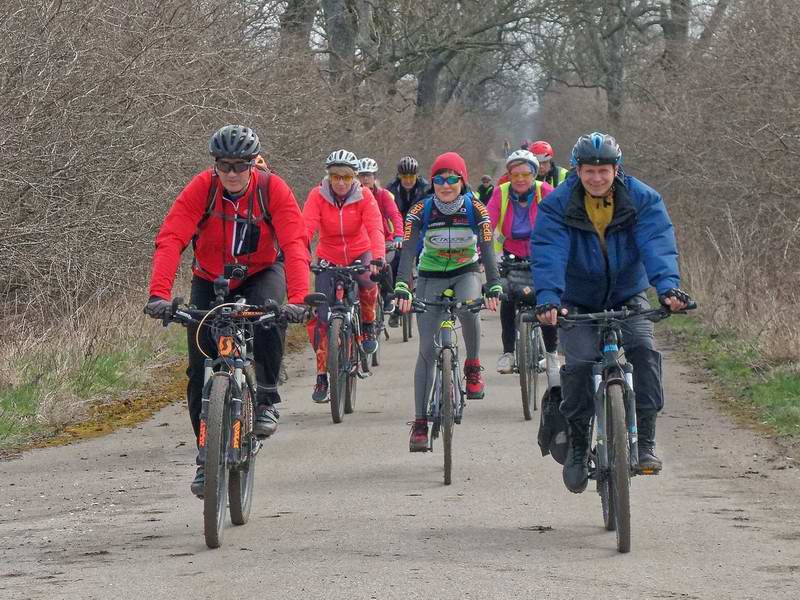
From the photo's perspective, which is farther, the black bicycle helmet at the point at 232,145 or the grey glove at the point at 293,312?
the black bicycle helmet at the point at 232,145

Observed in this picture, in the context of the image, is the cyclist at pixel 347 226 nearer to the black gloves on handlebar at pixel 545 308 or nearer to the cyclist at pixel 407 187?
the cyclist at pixel 407 187

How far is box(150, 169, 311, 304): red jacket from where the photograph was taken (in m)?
7.47

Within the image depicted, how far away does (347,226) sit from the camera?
12.9 metres

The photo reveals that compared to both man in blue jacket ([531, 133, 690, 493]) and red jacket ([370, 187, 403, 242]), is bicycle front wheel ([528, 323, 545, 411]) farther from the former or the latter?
man in blue jacket ([531, 133, 690, 493])

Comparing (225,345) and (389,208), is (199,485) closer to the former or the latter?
(225,345)

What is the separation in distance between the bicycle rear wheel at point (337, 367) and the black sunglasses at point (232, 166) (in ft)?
13.7

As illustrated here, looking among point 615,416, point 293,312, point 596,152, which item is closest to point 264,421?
point 293,312

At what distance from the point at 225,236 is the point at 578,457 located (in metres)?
2.07

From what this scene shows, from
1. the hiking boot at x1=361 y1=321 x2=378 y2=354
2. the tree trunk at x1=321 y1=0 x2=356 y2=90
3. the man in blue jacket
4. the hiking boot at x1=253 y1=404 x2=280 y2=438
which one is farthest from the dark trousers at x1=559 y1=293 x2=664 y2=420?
the tree trunk at x1=321 y1=0 x2=356 y2=90

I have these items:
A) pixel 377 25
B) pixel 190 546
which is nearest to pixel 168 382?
pixel 190 546

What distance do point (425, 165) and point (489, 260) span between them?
35.2 meters

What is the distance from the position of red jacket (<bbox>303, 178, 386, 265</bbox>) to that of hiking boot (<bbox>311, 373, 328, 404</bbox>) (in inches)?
50.3

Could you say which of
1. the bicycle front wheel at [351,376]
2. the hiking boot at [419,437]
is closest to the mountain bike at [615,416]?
the hiking boot at [419,437]

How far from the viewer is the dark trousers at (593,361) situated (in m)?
7.10
